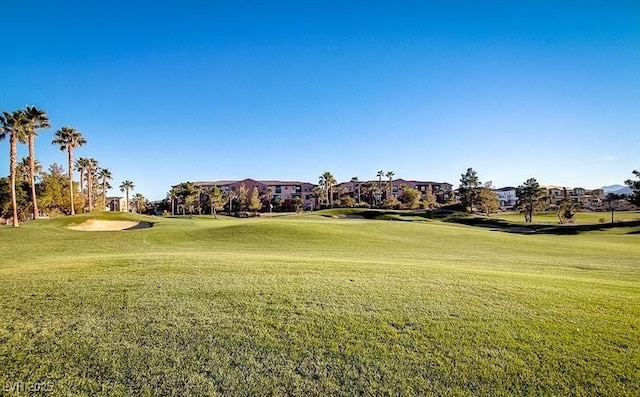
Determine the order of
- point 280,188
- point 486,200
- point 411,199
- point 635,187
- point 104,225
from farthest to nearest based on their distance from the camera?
point 280,188 < point 411,199 < point 486,200 < point 635,187 < point 104,225

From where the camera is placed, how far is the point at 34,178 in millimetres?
47469

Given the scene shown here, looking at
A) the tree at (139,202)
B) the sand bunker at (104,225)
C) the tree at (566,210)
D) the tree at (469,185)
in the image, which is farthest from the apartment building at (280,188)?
the sand bunker at (104,225)

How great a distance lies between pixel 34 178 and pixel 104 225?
21571mm

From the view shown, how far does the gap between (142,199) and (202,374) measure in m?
143

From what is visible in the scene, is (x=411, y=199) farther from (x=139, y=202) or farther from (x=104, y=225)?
(x=139, y=202)

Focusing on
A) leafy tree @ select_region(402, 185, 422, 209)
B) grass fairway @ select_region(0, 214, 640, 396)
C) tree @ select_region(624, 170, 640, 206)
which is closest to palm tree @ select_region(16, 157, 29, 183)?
grass fairway @ select_region(0, 214, 640, 396)

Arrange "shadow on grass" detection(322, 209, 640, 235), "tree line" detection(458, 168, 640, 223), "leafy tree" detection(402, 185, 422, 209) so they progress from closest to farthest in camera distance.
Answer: "shadow on grass" detection(322, 209, 640, 235), "tree line" detection(458, 168, 640, 223), "leafy tree" detection(402, 185, 422, 209)

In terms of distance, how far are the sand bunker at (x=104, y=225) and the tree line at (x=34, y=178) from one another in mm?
9911

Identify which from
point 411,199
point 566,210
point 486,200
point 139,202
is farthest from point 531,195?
point 139,202

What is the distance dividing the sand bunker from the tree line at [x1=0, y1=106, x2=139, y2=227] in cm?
991

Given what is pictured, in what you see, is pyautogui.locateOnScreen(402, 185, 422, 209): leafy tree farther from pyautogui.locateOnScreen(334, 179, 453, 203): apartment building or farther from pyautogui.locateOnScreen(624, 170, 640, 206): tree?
pyautogui.locateOnScreen(624, 170, 640, 206): tree

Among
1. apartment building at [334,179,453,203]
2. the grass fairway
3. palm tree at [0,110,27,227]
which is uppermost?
palm tree at [0,110,27,227]

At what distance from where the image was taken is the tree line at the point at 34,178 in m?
37.8

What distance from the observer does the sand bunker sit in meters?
32.9
